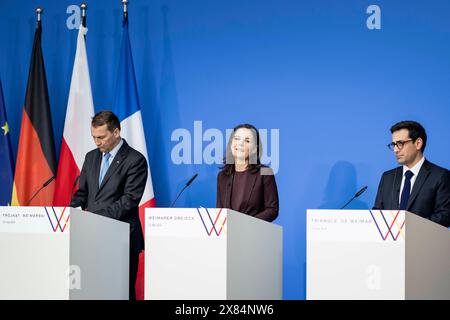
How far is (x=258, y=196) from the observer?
15.5 feet

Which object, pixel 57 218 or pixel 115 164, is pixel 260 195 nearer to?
pixel 115 164

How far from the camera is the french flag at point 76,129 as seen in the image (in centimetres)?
597

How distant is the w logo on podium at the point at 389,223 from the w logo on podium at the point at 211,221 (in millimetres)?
727

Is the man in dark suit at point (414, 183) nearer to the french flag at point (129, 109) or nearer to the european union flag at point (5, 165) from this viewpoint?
the french flag at point (129, 109)

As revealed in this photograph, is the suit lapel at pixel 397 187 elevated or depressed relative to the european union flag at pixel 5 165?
depressed

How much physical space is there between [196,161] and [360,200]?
1311 mm

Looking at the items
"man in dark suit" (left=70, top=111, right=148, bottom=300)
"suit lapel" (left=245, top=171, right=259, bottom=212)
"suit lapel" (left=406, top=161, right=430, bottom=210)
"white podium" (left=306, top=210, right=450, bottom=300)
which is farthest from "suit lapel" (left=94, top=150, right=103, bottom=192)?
"suit lapel" (left=406, top=161, right=430, bottom=210)

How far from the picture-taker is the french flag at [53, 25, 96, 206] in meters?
5.97

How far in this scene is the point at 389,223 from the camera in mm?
3631

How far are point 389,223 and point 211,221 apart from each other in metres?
0.85

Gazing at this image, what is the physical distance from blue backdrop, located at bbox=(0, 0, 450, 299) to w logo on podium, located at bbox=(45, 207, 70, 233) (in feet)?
7.42

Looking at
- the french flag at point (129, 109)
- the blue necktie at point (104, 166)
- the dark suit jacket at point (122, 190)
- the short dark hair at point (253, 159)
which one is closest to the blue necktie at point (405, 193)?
the short dark hair at point (253, 159)

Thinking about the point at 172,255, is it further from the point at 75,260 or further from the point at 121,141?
the point at 121,141
